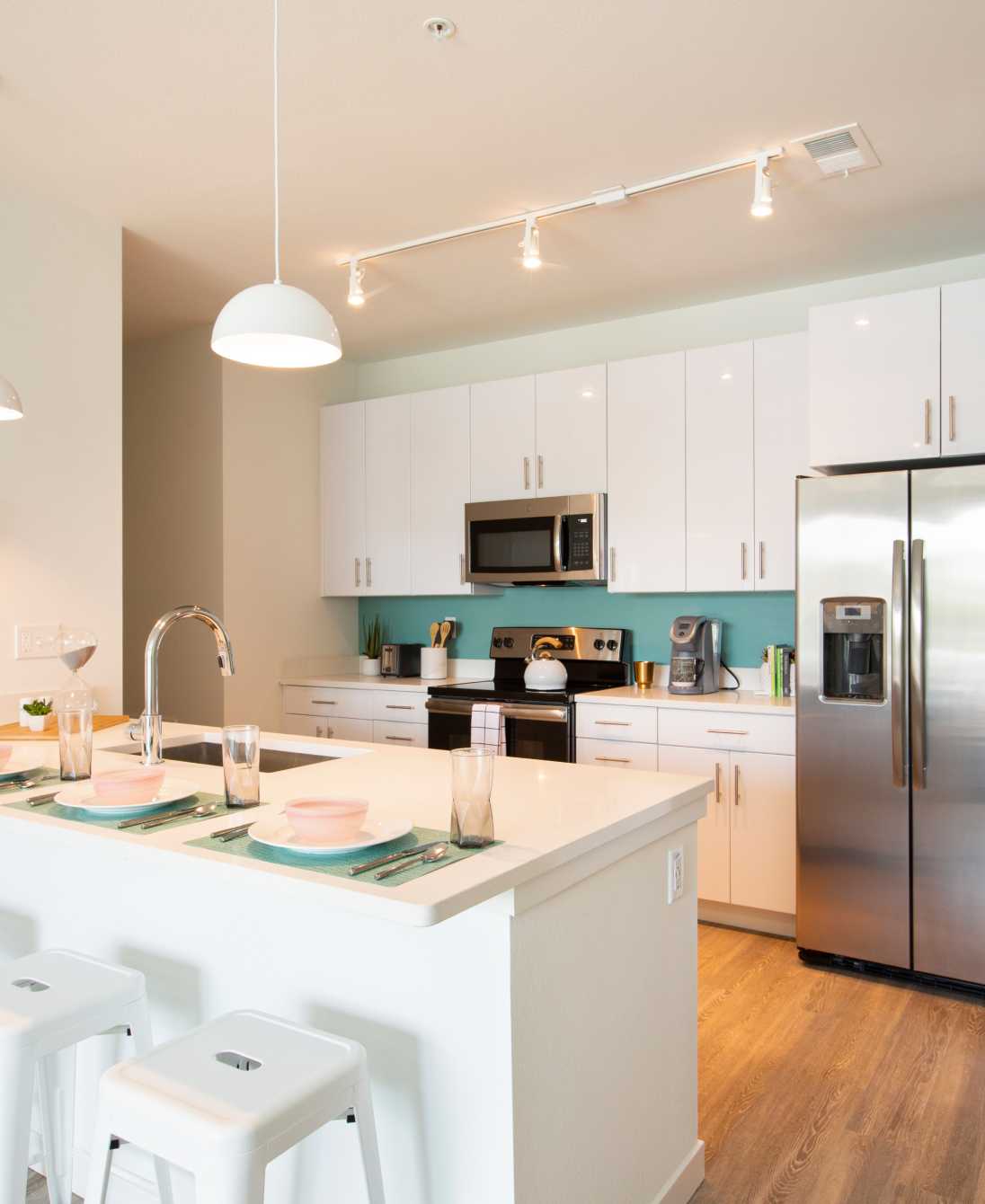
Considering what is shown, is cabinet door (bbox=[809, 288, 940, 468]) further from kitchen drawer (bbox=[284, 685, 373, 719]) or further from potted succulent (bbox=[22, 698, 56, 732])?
potted succulent (bbox=[22, 698, 56, 732])

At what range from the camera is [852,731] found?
3199 mm

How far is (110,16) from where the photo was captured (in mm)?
2186

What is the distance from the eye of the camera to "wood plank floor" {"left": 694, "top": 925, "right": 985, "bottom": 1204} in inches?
82.4

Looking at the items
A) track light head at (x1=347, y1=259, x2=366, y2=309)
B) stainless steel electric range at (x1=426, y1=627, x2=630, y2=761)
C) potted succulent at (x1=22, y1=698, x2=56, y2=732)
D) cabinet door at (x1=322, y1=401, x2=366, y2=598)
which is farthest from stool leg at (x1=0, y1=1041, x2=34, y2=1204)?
cabinet door at (x1=322, y1=401, x2=366, y2=598)

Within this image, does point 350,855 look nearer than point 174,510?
Yes

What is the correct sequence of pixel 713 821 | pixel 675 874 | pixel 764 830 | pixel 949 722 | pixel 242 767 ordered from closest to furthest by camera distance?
1. pixel 242 767
2. pixel 675 874
3. pixel 949 722
4. pixel 764 830
5. pixel 713 821

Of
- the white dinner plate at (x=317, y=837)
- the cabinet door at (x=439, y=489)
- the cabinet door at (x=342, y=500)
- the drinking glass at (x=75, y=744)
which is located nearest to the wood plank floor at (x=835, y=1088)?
the white dinner plate at (x=317, y=837)

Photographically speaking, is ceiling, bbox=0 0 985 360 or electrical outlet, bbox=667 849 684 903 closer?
electrical outlet, bbox=667 849 684 903

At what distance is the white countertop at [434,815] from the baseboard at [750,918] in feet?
5.98

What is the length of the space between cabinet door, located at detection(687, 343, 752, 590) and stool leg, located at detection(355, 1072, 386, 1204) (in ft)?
9.47

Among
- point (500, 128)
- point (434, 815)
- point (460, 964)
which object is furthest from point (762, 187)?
point (460, 964)

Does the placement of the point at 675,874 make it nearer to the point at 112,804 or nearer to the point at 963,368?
the point at 112,804

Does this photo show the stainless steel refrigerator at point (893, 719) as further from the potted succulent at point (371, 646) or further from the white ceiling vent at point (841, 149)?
the potted succulent at point (371, 646)

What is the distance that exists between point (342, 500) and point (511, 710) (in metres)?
1.71
